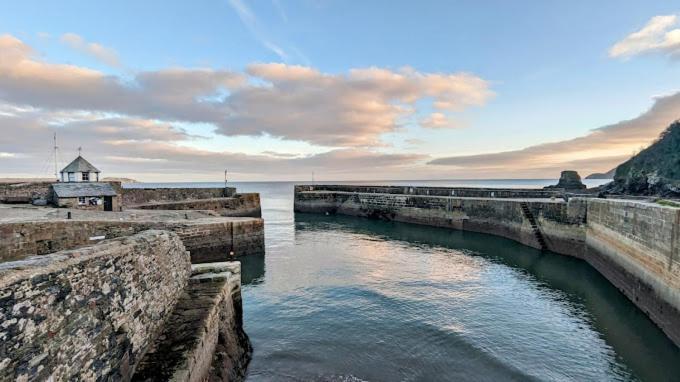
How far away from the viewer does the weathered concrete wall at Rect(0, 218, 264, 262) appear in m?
14.0

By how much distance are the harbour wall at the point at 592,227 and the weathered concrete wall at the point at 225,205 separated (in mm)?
12086

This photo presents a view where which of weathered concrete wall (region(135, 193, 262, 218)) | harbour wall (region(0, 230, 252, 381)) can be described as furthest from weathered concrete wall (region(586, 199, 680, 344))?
weathered concrete wall (region(135, 193, 262, 218))

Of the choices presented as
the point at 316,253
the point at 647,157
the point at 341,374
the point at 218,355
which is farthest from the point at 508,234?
the point at 647,157

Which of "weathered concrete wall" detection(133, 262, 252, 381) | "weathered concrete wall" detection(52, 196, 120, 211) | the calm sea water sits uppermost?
"weathered concrete wall" detection(52, 196, 120, 211)

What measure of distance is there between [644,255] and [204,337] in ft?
52.8

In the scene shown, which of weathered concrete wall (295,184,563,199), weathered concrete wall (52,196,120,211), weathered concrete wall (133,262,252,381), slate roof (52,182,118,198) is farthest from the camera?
weathered concrete wall (295,184,563,199)

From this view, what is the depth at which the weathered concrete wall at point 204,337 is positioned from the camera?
5.84 meters

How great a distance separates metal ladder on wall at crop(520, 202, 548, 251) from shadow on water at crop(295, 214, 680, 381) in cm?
85

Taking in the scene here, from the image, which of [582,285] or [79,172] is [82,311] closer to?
[582,285]

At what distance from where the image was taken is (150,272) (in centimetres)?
693

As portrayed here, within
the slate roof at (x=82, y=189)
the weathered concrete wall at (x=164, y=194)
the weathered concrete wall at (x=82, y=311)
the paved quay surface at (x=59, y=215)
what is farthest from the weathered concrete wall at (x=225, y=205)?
the weathered concrete wall at (x=82, y=311)

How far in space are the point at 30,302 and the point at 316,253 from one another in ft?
62.3

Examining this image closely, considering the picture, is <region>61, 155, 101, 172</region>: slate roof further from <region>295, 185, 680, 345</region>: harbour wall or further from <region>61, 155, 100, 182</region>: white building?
<region>295, 185, 680, 345</region>: harbour wall

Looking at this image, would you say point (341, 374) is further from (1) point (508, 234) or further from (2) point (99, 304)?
(1) point (508, 234)
